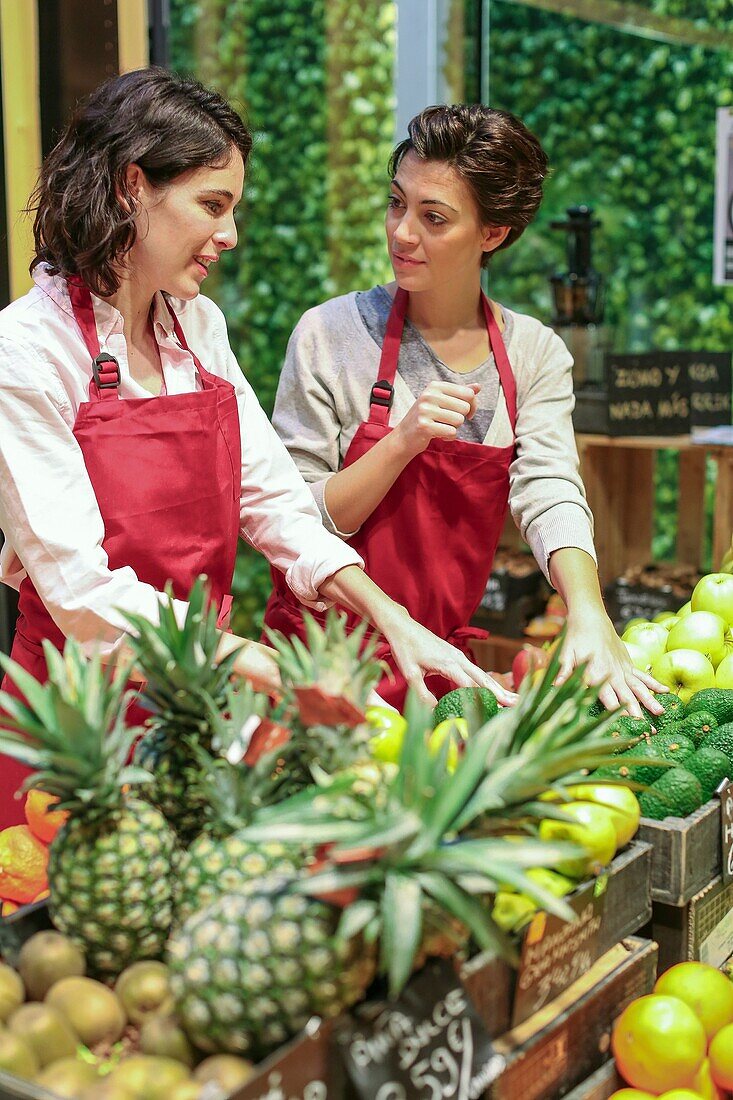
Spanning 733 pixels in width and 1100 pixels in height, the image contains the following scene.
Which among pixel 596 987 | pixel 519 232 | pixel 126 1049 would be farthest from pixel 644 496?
pixel 126 1049

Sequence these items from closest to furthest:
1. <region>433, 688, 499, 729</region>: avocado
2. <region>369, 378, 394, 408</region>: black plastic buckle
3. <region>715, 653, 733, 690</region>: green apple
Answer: <region>433, 688, 499, 729</region>: avocado, <region>715, 653, 733, 690</region>: green apple, <region>369, 378, 394, 408</region>: black plastic buckle

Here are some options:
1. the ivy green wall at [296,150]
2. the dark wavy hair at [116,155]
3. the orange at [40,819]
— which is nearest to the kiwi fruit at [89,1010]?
the orange at [40,819]

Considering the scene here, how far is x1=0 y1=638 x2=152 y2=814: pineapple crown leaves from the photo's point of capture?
43.6 inches

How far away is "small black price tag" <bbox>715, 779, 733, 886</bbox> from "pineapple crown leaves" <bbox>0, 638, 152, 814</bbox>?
2.63 ft

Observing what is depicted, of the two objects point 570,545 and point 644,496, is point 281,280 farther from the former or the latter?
point 570,545

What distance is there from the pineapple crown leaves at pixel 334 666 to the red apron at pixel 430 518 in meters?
1.21

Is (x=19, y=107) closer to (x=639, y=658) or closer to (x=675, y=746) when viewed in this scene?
(x=639, y=658)

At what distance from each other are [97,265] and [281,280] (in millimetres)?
3483

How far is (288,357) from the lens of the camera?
253 cm

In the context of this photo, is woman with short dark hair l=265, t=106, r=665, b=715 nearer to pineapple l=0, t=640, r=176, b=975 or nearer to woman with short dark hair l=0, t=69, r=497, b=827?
woman with short dark hair l=0, t=69, r=497, b=827

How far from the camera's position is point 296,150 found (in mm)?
5160

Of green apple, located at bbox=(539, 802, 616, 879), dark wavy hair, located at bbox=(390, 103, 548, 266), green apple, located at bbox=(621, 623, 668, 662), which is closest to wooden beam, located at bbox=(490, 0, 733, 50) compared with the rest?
dark wavy hair, located at bbox=(390, 103, 548, 266)

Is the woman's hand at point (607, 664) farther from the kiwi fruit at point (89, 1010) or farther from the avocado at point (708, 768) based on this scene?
the kiwi fruit at point (89, 1010)

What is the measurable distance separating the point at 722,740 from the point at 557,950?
563mm
